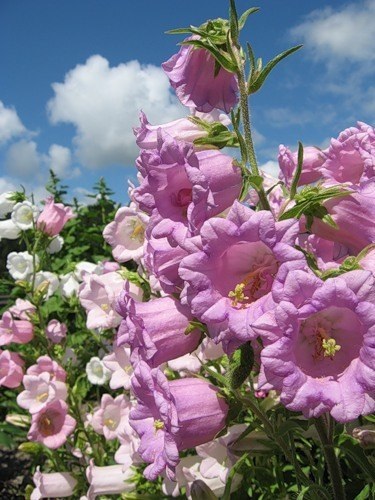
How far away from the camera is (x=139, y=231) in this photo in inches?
98.5

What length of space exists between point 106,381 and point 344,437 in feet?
7.16

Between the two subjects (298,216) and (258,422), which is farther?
(258,422)

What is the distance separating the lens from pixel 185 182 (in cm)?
143

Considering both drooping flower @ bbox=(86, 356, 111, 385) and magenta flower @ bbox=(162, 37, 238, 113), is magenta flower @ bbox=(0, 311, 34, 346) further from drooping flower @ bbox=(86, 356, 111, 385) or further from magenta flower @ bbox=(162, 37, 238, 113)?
magenta flower @ bbox=(162, 37, 238, 113)

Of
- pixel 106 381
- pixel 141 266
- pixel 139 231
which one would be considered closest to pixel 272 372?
pixel 141 266

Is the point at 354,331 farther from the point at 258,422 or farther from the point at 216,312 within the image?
the point at 258,422

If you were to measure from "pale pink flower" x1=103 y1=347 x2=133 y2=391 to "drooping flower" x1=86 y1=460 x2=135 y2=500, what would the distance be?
0.38 m

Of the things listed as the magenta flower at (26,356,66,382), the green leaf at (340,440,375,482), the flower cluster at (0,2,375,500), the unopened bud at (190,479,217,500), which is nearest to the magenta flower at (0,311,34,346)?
the magenta flower at (26,356,66,382)

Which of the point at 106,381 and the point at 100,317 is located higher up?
the point at 100,317

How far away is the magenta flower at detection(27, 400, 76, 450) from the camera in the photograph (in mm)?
3178

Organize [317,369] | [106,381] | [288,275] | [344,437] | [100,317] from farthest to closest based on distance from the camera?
[106,381] < [100,317] < [344,437] < [317,369] < [288,275]

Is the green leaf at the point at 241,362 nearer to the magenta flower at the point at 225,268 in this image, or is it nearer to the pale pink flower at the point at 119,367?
the magenta flower at the point at 225,268

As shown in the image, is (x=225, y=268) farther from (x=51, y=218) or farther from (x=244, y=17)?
(x=51, y=218)

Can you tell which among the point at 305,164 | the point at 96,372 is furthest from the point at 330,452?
the point at 96,372
